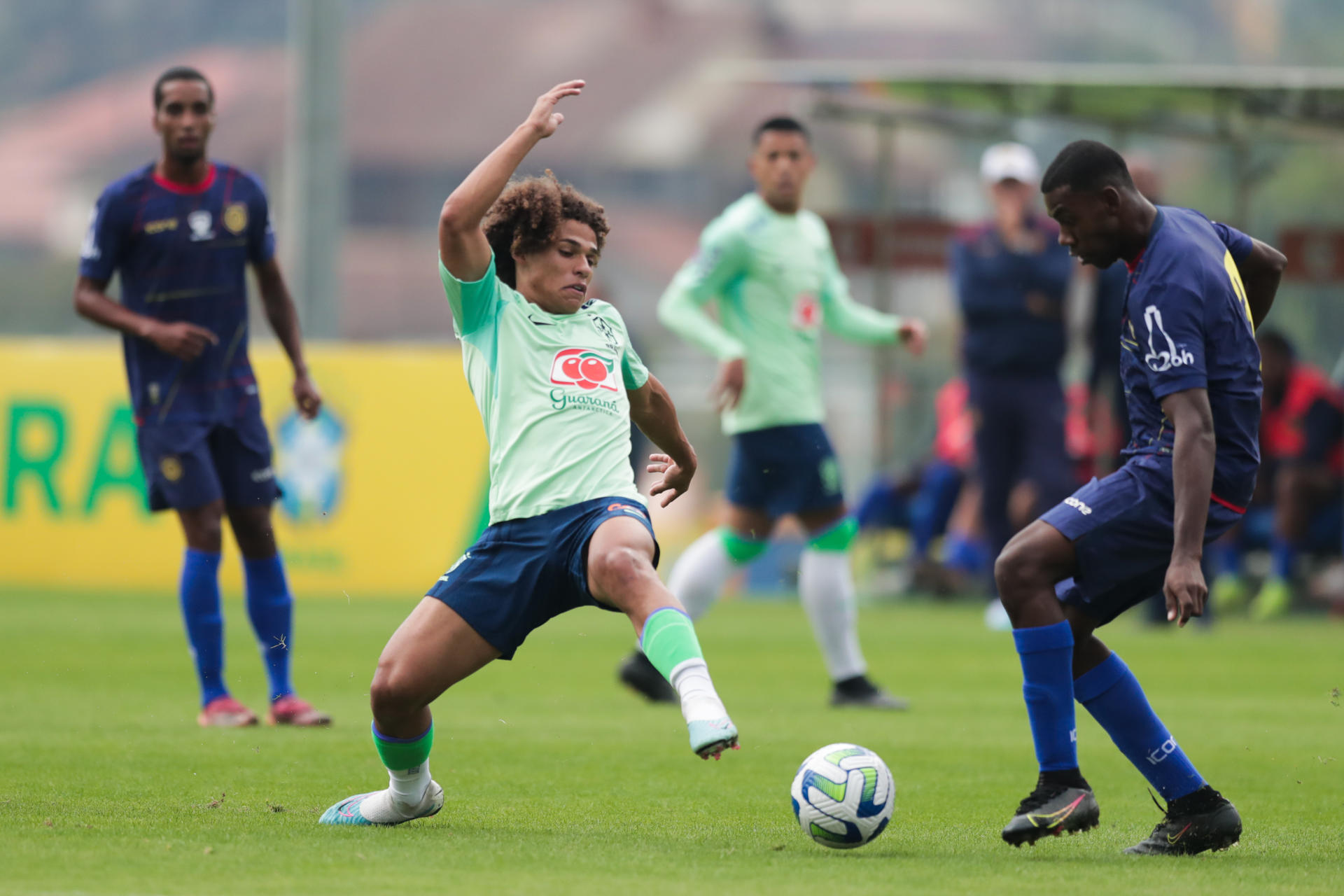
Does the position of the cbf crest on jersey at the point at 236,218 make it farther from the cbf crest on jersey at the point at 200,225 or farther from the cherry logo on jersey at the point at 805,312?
the cherry logo on jersey at the point at 805,312

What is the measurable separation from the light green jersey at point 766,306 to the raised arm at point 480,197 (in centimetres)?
351

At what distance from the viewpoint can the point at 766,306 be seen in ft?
28.8

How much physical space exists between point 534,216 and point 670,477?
0.83m

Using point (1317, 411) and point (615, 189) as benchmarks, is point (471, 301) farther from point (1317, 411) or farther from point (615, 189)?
point (615, 189)

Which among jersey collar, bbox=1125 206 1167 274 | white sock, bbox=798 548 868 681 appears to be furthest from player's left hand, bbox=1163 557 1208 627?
white sock, bbox=798 548 868 681

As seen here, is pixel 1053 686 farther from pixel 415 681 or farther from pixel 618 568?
pixel 415 681

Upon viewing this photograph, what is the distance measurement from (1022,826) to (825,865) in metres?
0.55

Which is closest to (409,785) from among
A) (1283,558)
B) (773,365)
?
(773,365)

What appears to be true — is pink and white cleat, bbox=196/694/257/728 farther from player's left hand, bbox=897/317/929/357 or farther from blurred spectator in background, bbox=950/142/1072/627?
blurred spectator in background, bbox=950/142/1072/627

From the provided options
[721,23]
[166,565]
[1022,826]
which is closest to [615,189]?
[721,23]

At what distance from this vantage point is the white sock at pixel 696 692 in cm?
449

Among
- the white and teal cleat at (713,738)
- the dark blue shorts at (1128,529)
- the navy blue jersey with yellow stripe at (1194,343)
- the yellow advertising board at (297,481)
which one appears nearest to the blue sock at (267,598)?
the white and teal cleat at (713,738)

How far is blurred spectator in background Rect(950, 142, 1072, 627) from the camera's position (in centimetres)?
1147

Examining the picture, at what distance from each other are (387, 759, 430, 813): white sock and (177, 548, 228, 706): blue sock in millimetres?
2270
